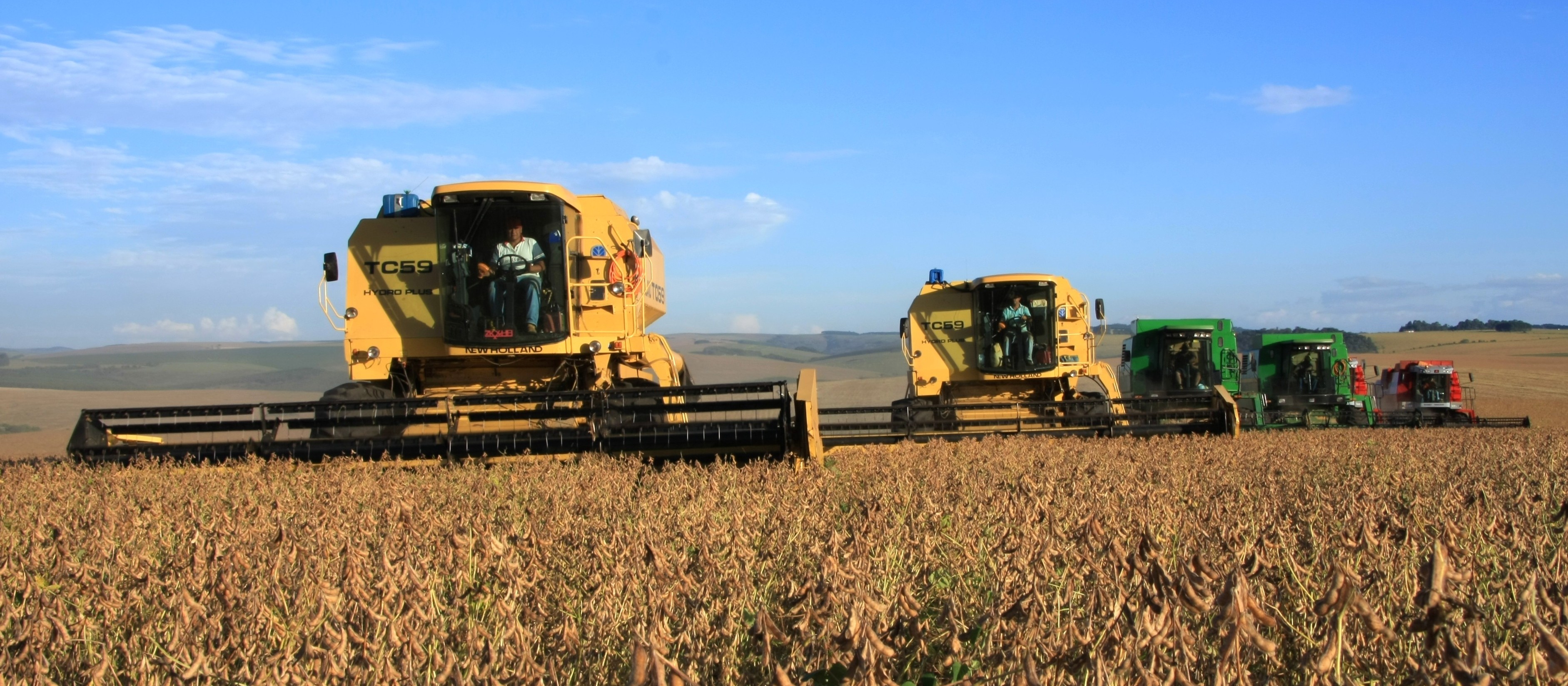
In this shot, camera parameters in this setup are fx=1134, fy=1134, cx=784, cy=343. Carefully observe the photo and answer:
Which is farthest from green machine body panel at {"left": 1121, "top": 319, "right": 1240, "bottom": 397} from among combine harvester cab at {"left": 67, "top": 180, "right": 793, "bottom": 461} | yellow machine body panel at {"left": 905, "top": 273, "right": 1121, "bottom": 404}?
combine harvester cab at {"left": 67, "top": 180, "right": 793, "bottom": 461}

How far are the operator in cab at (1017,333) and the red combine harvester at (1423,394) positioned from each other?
10.8m

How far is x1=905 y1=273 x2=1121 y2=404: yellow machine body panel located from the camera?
13.3 meters

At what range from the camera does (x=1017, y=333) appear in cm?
1337

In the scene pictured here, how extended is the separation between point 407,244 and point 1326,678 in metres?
8.24

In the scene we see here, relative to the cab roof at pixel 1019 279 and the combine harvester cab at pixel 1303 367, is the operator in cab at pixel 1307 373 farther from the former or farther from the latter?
the cab roof at pixel 1019 279

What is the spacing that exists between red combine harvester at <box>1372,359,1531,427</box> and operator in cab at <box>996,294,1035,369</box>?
10.8 meters

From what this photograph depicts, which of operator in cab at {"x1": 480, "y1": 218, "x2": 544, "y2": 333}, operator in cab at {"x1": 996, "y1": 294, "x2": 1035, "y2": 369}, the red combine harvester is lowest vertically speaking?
the red combine harvester

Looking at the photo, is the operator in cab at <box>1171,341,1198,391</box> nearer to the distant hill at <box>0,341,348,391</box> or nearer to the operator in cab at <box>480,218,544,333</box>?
the operator in cab at <box>480,218,544,333</box>

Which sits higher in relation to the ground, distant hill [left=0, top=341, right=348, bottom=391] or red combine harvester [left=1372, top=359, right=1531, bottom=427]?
distant hill [left=0, top=341, right=348, bottom=391]

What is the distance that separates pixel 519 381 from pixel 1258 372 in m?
18.3

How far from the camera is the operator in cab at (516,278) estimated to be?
8.41 metres

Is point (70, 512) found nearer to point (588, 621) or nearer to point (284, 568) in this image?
point (284, 568)

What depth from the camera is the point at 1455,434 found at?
1080cm

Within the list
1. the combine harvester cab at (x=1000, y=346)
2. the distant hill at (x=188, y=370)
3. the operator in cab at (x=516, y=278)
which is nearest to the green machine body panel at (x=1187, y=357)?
the combine harvester cab at (x=1000, y=346)
